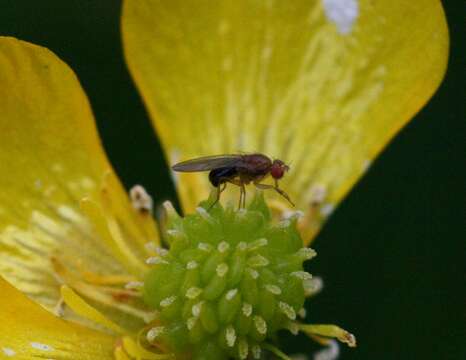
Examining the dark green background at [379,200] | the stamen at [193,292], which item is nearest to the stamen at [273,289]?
the stamen at [193,292]

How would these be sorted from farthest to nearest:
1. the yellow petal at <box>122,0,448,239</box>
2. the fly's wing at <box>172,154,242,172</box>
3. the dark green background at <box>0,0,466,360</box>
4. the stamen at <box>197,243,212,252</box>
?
the dark green background at <box>0,0,466,360</box> < the yellow petal at <box>122,0,448,239</box> < the stamen at <box>197,243,212,252</box> < the fly's wing at <box>172,154,242,172</box>

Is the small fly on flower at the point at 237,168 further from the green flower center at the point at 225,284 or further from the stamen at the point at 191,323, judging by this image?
the stamen at the point at 191,323

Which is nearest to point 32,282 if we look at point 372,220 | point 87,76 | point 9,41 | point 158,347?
point 158,347

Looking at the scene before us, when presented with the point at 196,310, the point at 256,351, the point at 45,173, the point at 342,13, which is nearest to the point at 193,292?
the point at 196,310

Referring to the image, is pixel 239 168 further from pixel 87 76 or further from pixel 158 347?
pixel 87 76

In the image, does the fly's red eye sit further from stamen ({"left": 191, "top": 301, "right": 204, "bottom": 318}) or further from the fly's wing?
stamen ({"left": 191, "top": 301, "right": 204, "bottom": 318})

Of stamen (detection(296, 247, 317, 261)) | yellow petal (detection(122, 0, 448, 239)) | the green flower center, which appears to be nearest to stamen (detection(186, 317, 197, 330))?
the green flower center
